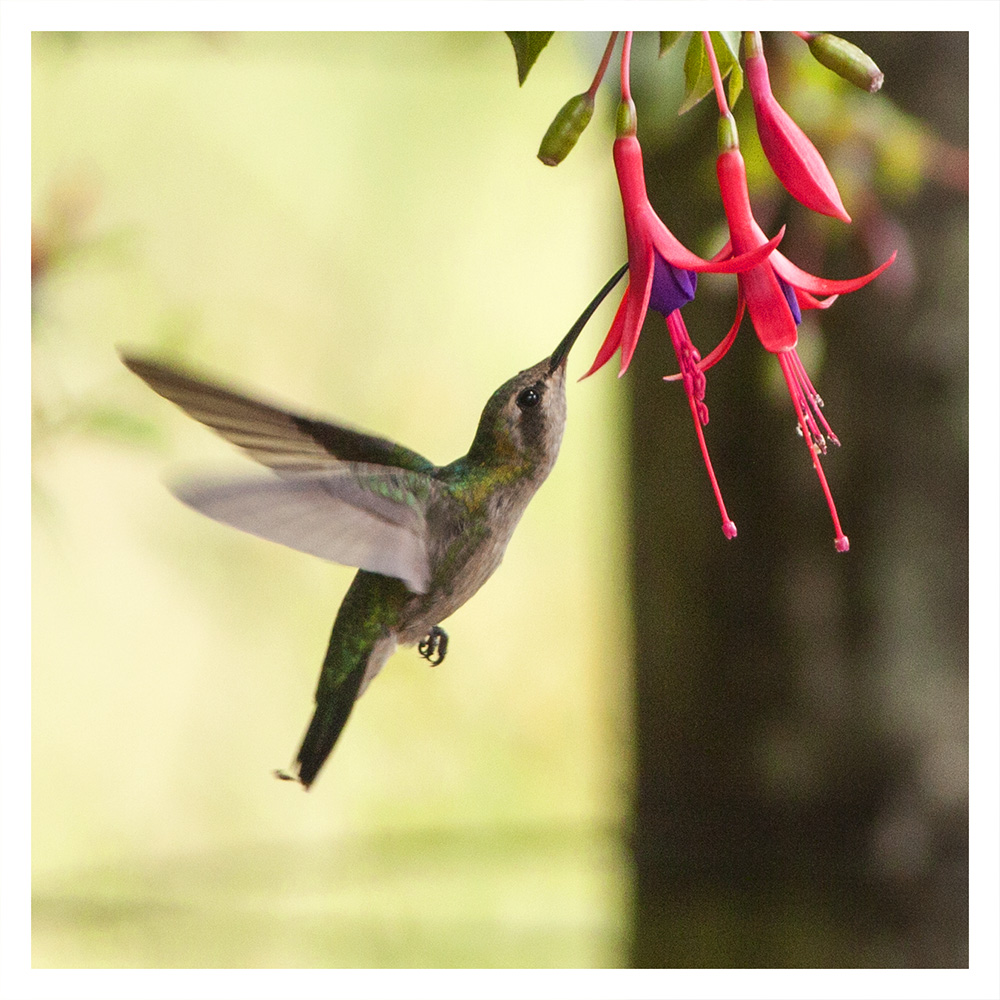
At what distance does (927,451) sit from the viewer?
29.5 inches

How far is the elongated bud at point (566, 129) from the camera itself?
36cm

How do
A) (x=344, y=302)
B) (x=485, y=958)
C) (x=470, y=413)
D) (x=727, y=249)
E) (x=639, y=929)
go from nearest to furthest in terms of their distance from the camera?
(x=727, y=249)
(x=639, y=929)
(x=485, y=958)
(x=470, y=413)
(x=344, y=302)

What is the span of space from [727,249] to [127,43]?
1.91 feet

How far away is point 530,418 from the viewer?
410mm

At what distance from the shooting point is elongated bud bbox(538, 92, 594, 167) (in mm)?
358

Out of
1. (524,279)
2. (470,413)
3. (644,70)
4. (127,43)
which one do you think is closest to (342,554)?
(644,70)

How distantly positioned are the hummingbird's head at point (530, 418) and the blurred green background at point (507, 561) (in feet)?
0.79

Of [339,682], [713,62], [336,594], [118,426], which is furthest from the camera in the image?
[336,594]

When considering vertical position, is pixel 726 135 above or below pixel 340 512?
above

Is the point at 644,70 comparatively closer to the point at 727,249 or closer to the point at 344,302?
the point at 727,249

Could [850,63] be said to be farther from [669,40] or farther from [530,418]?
[530,418]

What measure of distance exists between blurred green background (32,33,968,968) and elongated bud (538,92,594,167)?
25 cm

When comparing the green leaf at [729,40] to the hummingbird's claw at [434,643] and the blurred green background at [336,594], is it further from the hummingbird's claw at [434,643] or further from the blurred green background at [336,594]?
the blurred green background at [336,594]

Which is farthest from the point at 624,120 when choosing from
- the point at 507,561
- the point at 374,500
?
the point at 507,561
